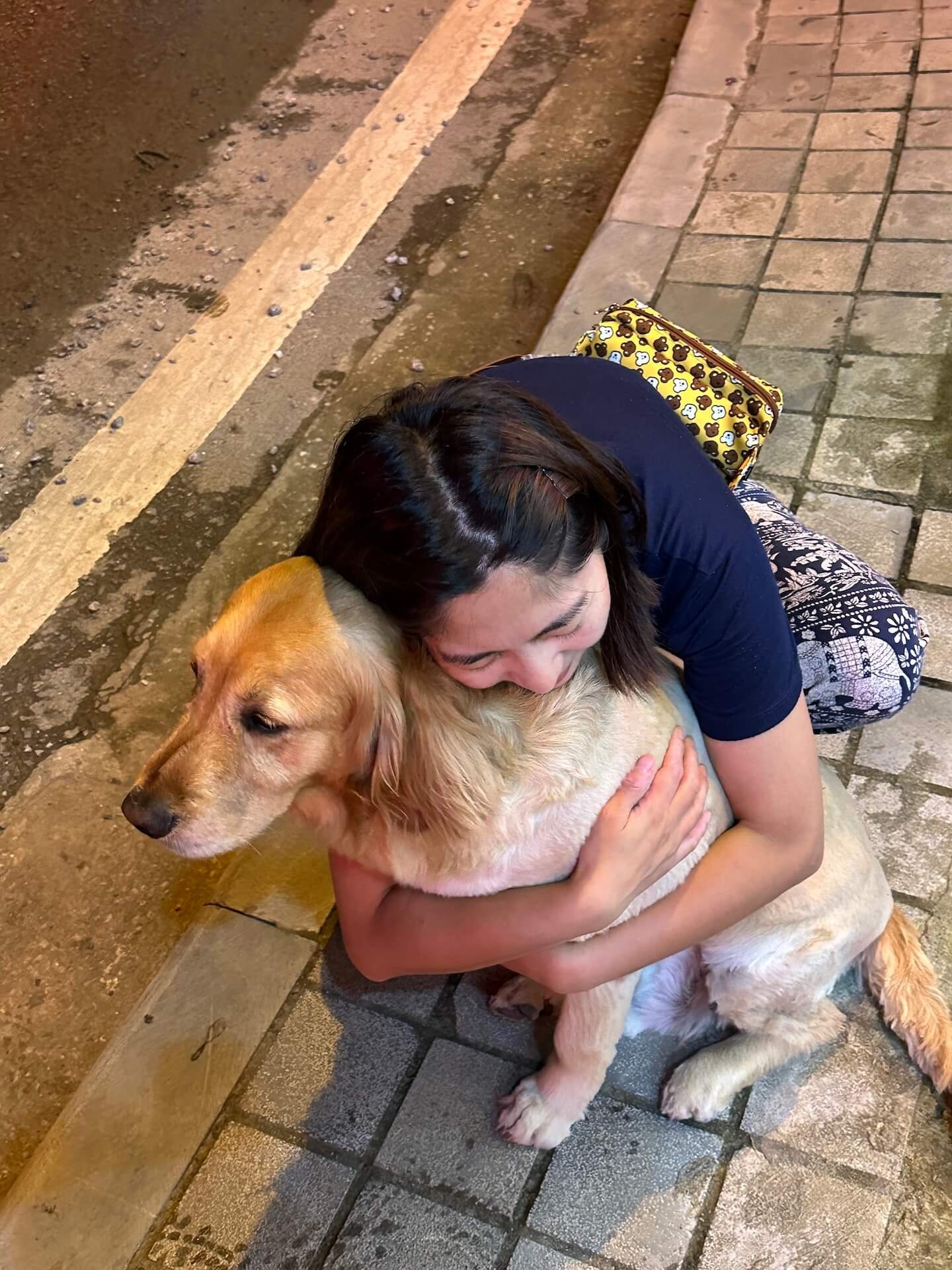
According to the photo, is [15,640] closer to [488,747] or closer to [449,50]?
[488,747]

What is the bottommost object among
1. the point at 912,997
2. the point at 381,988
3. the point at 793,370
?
the point at 912,997

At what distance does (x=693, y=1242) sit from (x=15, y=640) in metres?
2.85

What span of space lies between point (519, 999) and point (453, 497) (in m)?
1.43

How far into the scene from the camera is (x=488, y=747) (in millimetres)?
1622

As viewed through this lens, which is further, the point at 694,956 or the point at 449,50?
the point at 449,50

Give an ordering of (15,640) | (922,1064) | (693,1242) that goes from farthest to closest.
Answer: (15,640)
(922,1064)
(693,1242)

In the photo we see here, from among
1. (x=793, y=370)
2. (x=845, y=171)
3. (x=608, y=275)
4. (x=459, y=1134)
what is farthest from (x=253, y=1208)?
(x=845, y=171)

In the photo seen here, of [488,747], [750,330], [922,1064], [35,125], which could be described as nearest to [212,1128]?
[488,747]

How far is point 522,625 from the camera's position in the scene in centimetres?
147

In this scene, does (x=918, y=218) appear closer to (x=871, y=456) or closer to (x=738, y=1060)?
(x=871, y=456)

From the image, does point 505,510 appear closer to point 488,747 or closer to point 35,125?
point 488,747

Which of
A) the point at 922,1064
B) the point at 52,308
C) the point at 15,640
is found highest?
the point at 52,308

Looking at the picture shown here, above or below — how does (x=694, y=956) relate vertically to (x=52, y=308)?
below

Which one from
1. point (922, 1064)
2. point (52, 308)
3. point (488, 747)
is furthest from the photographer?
point (52, 308)
